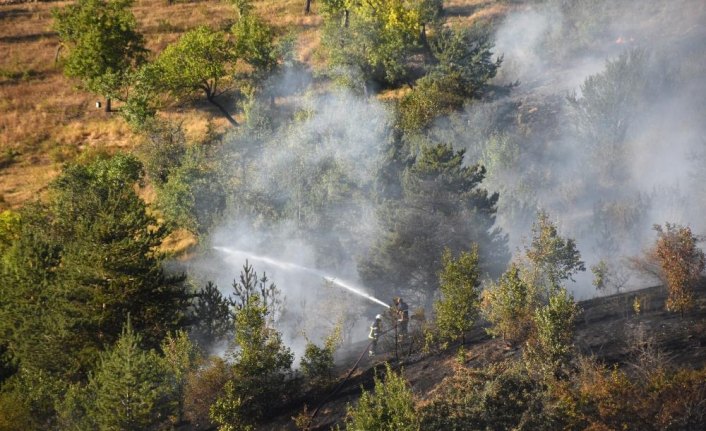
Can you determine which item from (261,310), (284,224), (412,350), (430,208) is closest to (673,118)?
(430,208)

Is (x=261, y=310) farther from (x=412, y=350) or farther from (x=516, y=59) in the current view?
(x=516, y=59)

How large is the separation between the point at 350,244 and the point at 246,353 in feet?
61.8

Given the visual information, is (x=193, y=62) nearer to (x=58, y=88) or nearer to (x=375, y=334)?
(x=58, y=88)

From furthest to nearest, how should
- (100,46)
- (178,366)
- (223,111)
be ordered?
(100,46) < (223,111) < (178,366)

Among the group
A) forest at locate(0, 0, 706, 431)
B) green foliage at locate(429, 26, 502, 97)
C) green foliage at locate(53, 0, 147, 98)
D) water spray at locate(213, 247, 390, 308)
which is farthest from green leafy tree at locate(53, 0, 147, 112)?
green foliage at locate(429, 26, 502, 97)

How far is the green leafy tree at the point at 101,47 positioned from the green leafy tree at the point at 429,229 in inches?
1369

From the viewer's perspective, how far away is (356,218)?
36219 mm

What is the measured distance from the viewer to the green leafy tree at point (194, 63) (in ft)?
178

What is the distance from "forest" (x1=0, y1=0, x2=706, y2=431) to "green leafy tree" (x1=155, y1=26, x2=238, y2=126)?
0.30m

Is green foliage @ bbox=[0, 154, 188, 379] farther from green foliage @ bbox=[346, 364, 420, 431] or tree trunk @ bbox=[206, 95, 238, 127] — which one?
tree trunk @ bbox=[206, 95, 238, 127]

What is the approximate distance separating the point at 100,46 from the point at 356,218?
113 feet

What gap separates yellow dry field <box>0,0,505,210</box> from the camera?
177 feet

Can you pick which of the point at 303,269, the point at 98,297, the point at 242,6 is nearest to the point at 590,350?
the point at 98,297

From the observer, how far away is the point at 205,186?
42.4m
